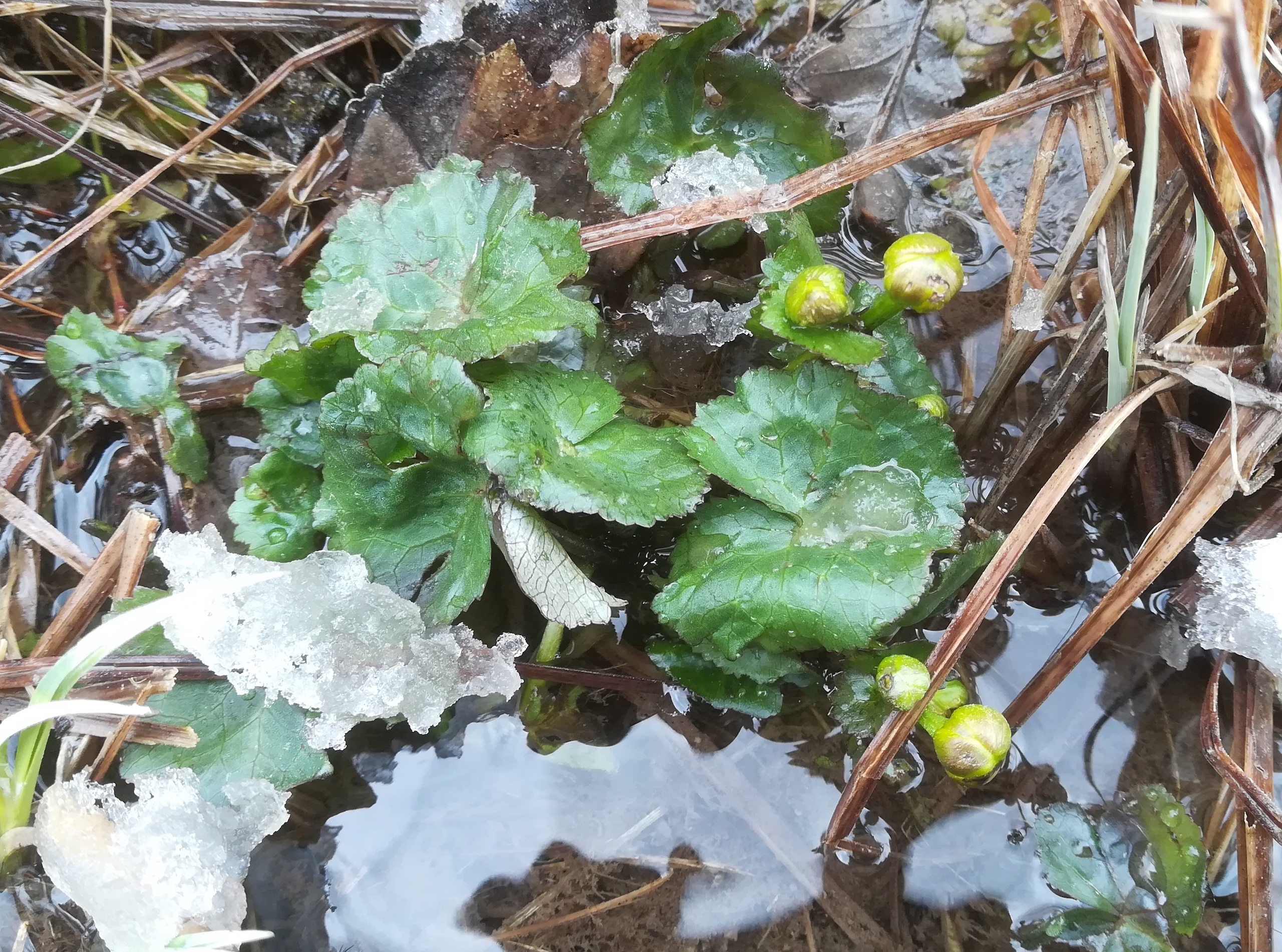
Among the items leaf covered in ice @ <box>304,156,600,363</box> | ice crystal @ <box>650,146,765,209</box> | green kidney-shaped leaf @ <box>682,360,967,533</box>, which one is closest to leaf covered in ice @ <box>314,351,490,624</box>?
leaf covered in ice @ <box>304,156,600,363</box>

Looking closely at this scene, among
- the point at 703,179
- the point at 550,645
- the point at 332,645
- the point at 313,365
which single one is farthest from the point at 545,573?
the point at 703,179

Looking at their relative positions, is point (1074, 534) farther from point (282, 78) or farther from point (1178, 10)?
point (282, 78)

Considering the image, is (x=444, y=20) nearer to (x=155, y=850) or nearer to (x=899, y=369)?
(x=899, y=369)

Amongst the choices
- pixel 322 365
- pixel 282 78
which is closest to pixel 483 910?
pixel 322 365

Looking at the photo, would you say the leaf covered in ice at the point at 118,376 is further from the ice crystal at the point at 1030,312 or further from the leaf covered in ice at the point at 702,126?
the ice crystal at the point at 1030,312

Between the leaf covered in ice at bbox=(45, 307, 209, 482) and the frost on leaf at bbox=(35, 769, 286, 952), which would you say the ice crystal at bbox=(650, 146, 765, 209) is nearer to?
the leaf covered in ice at bbox=(45, 307, 209, 482)

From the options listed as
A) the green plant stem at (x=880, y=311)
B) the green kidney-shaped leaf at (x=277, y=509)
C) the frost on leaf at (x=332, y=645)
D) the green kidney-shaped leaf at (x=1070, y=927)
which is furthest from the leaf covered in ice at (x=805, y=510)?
the green kidney-shaped leaf at (x=277, y=509)
